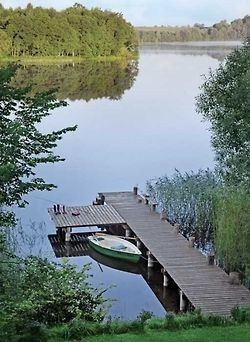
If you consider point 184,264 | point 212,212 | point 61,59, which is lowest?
point 184,264

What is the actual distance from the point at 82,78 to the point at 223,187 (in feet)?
128

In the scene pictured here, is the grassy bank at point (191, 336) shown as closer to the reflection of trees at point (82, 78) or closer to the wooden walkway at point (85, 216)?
the wooden walkway at point (85, 216)

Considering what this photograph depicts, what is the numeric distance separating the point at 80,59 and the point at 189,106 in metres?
29.7

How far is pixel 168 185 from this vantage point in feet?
60.0

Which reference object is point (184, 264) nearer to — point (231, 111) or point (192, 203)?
point (192, 203)

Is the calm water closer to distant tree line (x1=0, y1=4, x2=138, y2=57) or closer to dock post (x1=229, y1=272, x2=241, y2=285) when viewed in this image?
dock post (x1=229, y1=272, x2=241, y2=285)

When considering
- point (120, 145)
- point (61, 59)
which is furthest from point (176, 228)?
point (61, 59)

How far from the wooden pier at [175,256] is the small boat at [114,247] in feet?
1.24

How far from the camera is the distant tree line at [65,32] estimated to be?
5881 centimetres

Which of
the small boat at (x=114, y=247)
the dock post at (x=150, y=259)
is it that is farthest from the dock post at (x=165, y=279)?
Answer: the small boat at (x=114, y=247)

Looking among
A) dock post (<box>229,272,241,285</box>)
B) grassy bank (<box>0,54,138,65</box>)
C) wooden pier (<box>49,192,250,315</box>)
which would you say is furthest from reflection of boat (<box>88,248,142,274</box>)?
grassy bank (<box>0,54,138,65</box>)

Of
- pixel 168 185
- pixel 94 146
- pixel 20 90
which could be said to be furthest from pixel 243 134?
pixel 94 146

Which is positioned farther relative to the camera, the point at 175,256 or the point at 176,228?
the point at 176,228

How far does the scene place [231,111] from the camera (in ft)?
52.5
